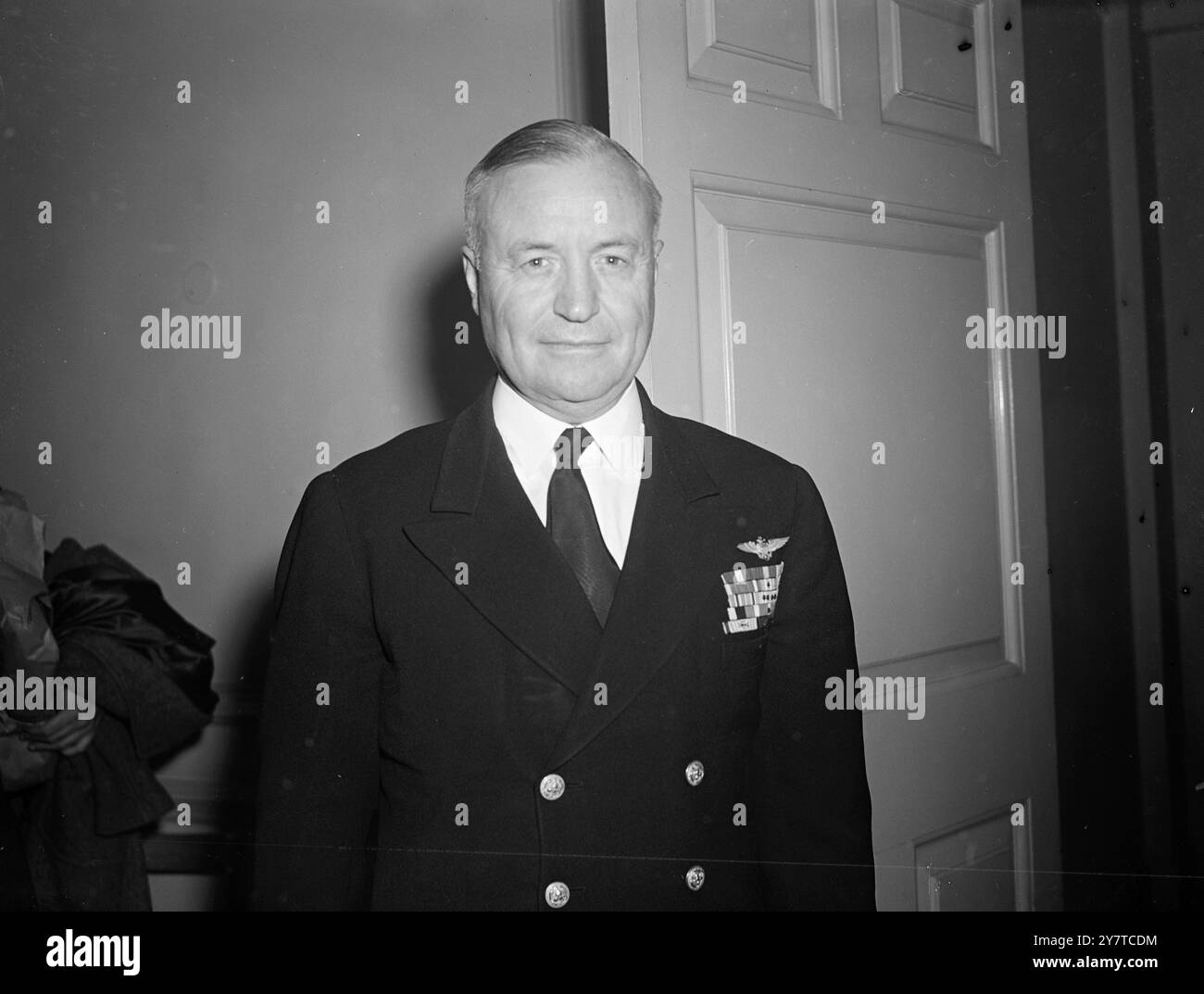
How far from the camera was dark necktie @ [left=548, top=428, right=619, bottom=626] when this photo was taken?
2.44ft

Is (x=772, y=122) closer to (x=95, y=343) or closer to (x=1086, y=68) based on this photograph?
(x=1086, y=68)

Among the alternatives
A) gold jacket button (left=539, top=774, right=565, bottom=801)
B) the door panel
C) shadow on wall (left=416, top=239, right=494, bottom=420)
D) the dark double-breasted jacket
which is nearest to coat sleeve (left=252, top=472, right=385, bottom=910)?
the dark double-breasted jacket

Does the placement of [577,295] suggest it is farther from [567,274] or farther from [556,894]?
[556,894]

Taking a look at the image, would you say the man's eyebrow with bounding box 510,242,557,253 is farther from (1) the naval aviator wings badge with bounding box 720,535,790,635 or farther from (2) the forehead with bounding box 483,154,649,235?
(1) the naval aviator wings badge with bounding box 720,535,790,635

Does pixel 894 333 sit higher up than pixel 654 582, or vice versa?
pixel 894 333

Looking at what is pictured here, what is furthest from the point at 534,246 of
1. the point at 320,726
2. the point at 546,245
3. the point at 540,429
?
the point at 320,726

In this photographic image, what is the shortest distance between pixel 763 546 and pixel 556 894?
32cm

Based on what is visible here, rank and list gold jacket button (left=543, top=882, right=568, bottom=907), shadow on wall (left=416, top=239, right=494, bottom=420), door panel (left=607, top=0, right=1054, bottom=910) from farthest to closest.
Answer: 1. shadow on wall (left=416, top=239, right=494, bottom=420)
2. door panel (left=607, top=0, right=1054, bottom=910)
3. gold jacket button (left=543, top=882, right=568, bottom=907)

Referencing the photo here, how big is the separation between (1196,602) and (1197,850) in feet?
1.06

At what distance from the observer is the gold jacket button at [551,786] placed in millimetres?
704

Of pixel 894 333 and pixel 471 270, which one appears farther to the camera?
pixel 894 333

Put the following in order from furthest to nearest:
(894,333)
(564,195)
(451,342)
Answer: (451,342), (894,333), (564,195)

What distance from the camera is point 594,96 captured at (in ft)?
3.48

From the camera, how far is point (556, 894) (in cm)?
70
